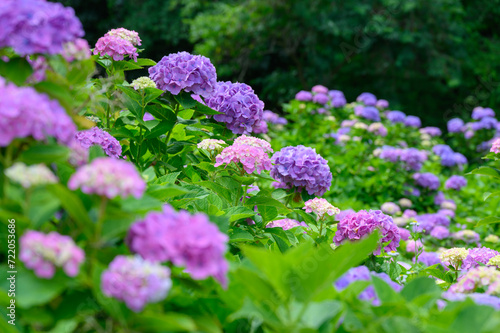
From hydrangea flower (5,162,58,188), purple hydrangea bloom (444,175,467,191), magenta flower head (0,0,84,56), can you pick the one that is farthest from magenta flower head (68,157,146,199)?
purple hydrangea bloom (444,175,467,191)

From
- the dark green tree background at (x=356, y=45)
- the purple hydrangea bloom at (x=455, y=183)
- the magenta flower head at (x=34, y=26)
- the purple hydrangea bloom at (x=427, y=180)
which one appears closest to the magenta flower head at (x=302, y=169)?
the magenta flower head at (x=34, y=26)

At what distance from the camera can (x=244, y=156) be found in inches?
66.5

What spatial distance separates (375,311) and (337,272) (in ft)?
0.48

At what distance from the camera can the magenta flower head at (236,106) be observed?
6.82 feet

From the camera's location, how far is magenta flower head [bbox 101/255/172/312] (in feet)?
2.28

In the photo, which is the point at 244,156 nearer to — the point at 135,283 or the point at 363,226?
the point at 363,226

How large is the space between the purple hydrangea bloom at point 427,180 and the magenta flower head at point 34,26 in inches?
154

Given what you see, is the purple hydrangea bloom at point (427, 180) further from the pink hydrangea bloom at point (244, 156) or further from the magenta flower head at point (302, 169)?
the pink hydrangea bloom at point (244, 156)

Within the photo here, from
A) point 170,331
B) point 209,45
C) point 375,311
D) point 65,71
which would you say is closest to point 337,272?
point 375,311

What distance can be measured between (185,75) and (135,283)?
122 centimetres

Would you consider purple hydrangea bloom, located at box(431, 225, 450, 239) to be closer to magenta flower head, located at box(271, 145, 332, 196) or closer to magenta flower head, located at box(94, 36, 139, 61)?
magenta flower head, located at box(271, 145, 332, 196)

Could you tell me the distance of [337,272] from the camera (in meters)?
0.83

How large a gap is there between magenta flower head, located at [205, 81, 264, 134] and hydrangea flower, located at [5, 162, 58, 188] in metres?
Result: 1.33

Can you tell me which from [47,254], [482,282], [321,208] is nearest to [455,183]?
[321,208]
